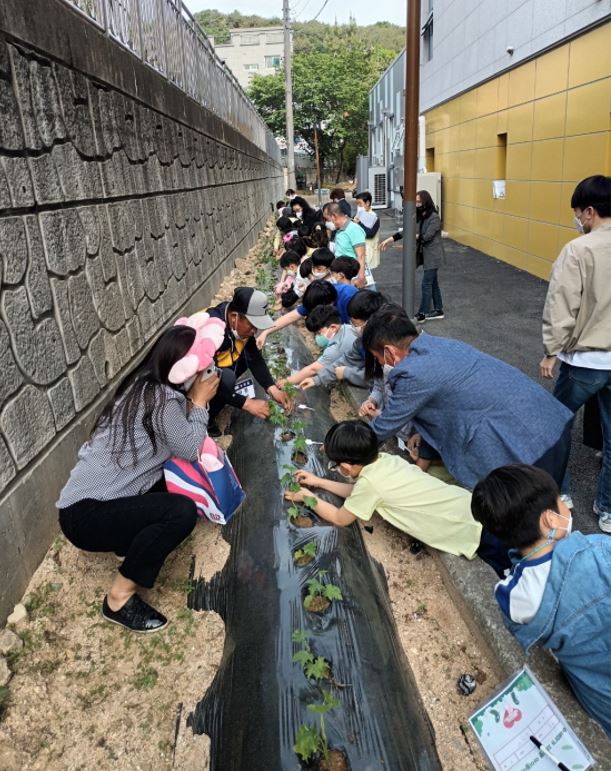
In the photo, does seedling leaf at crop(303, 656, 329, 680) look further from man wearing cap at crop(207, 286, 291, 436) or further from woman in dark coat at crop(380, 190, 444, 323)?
woman in dark coat at crop(380, 190, 444, 323)

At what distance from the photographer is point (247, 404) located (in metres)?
3.87

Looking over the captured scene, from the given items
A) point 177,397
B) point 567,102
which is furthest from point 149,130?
point 567,102

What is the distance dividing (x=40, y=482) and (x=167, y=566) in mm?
760

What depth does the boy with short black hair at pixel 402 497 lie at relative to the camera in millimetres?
2771

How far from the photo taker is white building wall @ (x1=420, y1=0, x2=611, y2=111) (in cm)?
770

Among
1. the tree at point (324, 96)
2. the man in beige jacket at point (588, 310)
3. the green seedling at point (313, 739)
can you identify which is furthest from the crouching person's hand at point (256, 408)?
the tree at point (324, 96)

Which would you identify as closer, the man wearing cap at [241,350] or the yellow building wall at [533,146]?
the man wearing cap at [241,350]

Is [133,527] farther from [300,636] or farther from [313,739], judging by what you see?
[313,739]

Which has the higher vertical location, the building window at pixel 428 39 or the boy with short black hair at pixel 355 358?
the building window at pixel 428 39

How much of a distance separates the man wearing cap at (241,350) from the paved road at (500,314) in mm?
2047

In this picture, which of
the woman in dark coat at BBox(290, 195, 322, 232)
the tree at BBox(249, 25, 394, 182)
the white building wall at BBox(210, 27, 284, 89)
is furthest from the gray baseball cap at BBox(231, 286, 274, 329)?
the white building wall at BBox(210, 27, 284, 89)

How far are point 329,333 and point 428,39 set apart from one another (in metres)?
14.9

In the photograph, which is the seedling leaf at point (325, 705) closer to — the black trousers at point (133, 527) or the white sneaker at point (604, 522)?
the black trousers at point (133, 527)

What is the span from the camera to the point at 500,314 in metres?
7.27
